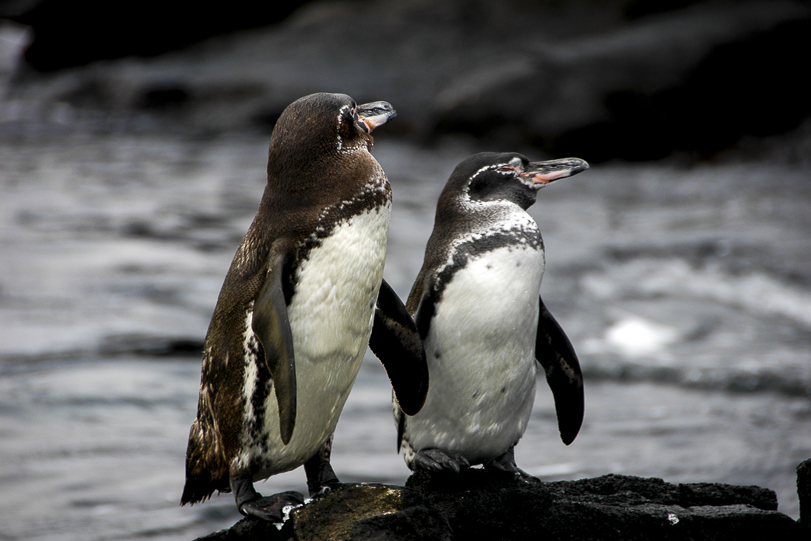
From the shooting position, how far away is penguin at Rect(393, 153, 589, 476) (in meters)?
3.02

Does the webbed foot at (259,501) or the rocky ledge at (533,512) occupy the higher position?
the webbed foot at (259,501)

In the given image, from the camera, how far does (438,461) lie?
296 cm

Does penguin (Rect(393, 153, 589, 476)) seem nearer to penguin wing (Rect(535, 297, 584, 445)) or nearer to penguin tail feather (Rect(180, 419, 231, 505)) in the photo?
penguin wing (Rect(535, 297, 584, 445))

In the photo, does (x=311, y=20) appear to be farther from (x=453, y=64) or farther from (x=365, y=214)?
(x=365, y=214)

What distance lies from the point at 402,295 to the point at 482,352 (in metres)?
6.28

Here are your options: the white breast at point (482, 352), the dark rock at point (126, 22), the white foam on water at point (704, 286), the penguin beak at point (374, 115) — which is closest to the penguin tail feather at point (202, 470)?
the white breast at point (482, 352)

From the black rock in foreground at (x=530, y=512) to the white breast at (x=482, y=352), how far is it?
16 centimetres

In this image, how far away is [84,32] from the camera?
72.7ft

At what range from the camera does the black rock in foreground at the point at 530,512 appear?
249 centimetres

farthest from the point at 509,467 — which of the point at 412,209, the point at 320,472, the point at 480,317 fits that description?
the point at 412,209

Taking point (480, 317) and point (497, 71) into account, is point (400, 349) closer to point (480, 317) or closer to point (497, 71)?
point (480, 317)

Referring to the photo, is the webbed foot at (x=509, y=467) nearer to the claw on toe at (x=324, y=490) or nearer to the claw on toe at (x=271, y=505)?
the claw on toe at (x=324, y=490)

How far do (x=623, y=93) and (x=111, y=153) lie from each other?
948 cm

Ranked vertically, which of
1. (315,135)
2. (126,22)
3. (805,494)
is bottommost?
(805,494)
